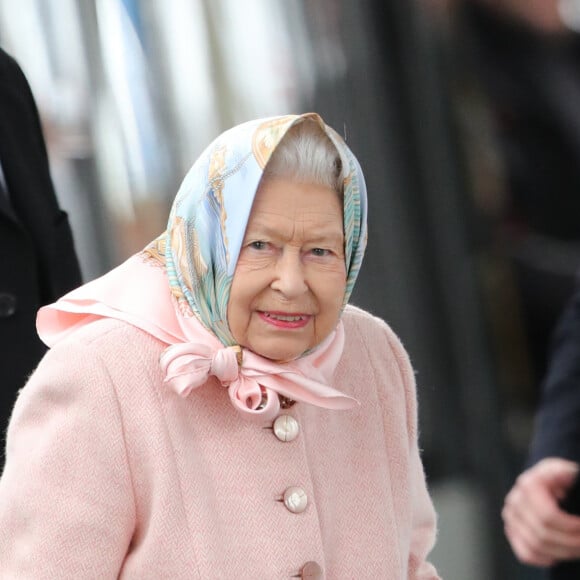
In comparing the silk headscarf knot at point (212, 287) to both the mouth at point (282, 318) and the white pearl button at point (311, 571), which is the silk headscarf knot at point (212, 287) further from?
the white pearl button at point (311, 571)

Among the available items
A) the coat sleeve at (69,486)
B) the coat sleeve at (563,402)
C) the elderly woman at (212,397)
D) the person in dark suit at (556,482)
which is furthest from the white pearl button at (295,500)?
the coat sleeve at (563,402)

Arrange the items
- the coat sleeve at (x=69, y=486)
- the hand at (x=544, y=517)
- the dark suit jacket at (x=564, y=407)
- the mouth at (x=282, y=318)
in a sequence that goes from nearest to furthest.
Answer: the coat sleeve at (x=69, y=486) → the mouth at (x=282, y=318) → the hand at (x=544, y=517) → the dark suit jacket at (x=564, y=407)

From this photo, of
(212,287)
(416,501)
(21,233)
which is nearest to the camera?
(212,287)

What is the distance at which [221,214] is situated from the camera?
1816 millimetres

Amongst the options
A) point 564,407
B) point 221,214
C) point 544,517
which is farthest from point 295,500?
point 564,407

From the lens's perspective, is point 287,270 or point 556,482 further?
point 556,482

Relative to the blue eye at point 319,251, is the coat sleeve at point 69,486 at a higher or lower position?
lower

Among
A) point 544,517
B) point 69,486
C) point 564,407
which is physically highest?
point 69,486

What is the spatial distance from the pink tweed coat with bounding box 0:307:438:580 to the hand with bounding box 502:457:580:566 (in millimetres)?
370

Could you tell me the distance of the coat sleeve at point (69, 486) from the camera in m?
1.74

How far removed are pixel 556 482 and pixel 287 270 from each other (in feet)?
2.65

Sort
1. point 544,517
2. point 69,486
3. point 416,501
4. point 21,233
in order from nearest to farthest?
1. point 69,486
2. point 416,501
3. point 544,517
4. point 21,233

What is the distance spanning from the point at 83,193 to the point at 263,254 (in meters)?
2.47

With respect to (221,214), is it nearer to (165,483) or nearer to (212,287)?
(212,287)
